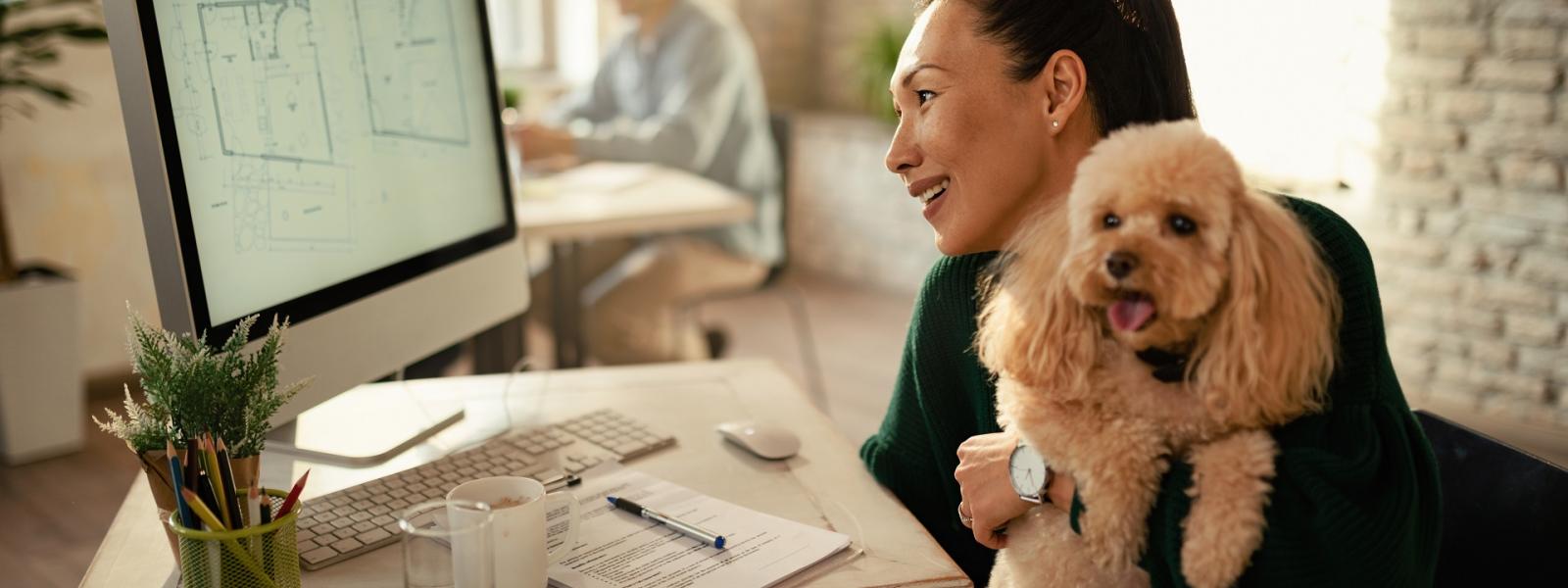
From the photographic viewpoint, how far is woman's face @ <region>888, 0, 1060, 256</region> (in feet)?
3.72

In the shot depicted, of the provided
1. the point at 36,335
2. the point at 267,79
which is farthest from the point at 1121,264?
the point at 36,335

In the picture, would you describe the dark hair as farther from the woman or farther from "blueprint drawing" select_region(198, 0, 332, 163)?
"blueprint drawing" select_region(198, 0, 332, 163)

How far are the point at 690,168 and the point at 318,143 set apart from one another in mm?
2143

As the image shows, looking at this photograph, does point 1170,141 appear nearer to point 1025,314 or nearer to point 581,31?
point 1025,314

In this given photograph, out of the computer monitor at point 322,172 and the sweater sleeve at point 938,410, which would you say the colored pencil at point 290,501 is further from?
the sweater sleeve at point 938,410

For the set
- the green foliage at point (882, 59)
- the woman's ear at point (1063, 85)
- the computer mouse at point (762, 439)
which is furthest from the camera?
the green foliage at point (882, 59)

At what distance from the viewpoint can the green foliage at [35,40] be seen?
294cm

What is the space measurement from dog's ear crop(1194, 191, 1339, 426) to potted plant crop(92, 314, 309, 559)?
28.5 inches

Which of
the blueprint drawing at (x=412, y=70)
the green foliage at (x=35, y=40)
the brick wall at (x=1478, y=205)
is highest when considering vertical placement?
the green foliage at (x=35, y=40)

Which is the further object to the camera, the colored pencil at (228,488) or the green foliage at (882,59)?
the green foliage at (882,59)

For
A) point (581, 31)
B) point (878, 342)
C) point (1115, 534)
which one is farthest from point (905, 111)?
point (581, 31)

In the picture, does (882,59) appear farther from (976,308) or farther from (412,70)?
(976,308)

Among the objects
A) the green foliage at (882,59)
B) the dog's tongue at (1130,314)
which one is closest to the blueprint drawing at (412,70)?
the dog's tongue at (1130,314)

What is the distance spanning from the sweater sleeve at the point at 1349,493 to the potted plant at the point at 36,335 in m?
2.98
